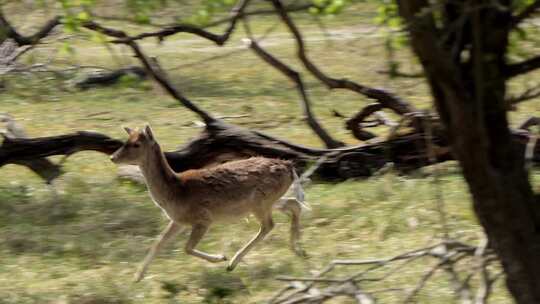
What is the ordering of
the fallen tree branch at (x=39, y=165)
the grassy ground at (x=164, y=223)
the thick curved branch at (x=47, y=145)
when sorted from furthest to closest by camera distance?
1. the fallen tree branch at (x=39, y=165)
2. the thick curved branch at (x=47, y=145)
3. the grassy ground at (x=164, y=223)

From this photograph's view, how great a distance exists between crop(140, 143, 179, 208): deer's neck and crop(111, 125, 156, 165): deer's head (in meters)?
0.04

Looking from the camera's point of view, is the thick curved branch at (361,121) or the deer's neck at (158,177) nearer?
the deer's neck at (158,177)

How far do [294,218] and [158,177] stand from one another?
107 cm

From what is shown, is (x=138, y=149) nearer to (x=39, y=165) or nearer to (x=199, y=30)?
(x=199, y=30)

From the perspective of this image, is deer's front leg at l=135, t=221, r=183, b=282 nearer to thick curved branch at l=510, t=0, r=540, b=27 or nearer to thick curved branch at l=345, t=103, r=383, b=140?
thick curved branch at l=345, t=103, r=383, b=140

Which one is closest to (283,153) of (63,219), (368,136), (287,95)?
(368,136)

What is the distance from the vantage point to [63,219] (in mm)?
Result: 10211

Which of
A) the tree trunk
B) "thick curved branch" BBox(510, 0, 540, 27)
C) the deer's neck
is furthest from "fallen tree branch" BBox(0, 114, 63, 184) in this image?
"thick curved branch" BBox(510, 0, 540, 27)

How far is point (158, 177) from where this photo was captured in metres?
9.06

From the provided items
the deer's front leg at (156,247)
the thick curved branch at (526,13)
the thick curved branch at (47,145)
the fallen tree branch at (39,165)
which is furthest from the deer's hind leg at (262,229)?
the thick curved branch at (526,13)

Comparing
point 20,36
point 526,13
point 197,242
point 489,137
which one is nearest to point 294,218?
point 197,242

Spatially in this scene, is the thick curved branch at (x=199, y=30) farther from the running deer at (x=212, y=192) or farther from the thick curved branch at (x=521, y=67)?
the thick curved branch at (x=521, y=67)

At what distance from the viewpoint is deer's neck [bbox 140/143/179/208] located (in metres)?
8.98

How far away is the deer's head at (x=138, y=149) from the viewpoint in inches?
360
